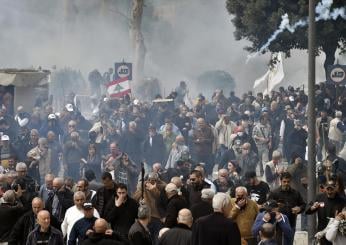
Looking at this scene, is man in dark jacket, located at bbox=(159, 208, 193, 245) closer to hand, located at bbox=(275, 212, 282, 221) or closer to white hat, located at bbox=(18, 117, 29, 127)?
hand, located at bbox=(275, 212, 282, 221)

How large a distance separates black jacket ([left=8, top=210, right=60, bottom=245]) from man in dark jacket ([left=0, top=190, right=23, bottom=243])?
0.95 meters

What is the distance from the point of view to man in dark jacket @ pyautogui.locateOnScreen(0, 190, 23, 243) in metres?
16.2

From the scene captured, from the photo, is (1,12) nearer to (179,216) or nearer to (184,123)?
(184,123)

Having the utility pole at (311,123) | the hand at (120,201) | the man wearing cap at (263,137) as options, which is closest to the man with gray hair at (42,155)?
the man wearing cap at (263,137)

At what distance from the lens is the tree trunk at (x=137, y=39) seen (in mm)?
55272

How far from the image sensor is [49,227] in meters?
14.4

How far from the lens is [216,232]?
43.1ft

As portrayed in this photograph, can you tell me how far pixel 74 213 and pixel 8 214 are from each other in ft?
3.81

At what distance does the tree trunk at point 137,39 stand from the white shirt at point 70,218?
3924cm

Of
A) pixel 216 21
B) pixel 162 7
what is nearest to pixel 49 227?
pixel 216 21

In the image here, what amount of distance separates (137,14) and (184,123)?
27.1m

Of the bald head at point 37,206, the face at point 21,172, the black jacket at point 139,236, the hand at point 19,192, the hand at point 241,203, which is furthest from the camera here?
the face at point 21,172

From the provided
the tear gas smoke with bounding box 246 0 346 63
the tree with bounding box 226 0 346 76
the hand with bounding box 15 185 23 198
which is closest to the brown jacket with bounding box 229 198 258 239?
the hand with bounding box 15 185 23 198

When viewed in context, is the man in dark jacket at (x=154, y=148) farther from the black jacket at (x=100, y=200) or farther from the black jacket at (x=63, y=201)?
the black jacket at (x=100, y=200)
